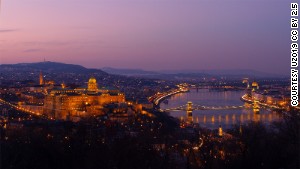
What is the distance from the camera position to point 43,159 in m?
4.68

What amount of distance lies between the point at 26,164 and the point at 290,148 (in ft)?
6.99

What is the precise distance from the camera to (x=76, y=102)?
1802 cm

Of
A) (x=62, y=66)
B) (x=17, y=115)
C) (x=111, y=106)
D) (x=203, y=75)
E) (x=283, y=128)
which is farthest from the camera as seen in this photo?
(x=203, y=75)

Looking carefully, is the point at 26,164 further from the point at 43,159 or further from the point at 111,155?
the point at 111,155

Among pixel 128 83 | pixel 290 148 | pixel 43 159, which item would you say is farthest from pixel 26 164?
pixel 128 83

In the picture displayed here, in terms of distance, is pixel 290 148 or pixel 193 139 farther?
pixel 193 139

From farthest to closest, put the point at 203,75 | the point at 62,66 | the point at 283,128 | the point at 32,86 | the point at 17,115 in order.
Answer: the point at 203,75, the point at 62,66, the point at 32,86, the point at 17,115, the point at 283,128

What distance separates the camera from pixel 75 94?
1861 cm

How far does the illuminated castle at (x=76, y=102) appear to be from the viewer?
53.8 ft

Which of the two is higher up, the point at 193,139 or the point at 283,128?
the point at 283,128

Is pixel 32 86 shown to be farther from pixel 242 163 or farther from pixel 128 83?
pixel 242 163

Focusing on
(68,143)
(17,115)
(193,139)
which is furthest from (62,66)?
(68,143)

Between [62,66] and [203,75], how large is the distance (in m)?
14.6

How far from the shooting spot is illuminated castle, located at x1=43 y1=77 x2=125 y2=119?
16389 mm
